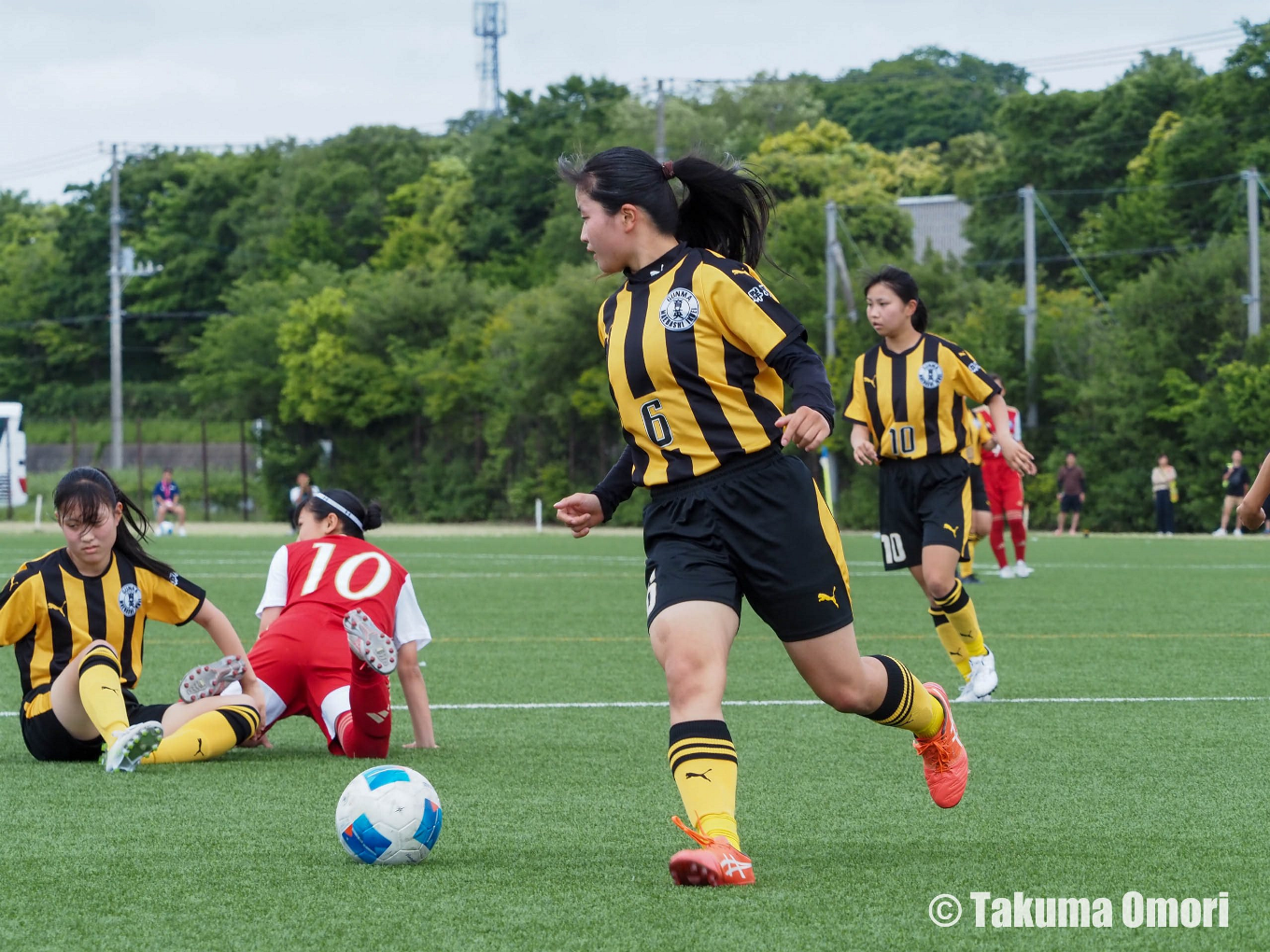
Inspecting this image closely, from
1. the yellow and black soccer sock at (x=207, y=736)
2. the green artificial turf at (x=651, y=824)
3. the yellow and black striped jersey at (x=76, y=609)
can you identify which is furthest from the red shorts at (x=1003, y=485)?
the yellow and black striped jersey at (x=76, y=609)

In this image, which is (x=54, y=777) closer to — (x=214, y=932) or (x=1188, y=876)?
(x=214, y=932)

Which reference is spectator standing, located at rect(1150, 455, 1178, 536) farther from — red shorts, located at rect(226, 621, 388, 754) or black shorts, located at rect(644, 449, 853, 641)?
black shorts, located at rect(644, 449, 853, 641)

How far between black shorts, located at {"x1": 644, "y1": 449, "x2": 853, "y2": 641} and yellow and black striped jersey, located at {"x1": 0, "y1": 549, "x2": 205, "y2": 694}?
2755mm

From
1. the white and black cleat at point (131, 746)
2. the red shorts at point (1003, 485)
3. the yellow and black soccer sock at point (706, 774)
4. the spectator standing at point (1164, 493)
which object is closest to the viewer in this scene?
the yellow and black soccer sock at point (706, 774)

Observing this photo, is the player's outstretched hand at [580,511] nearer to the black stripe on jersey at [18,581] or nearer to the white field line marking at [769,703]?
the black stripe on jersey at [18,581]

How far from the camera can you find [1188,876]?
420 cm

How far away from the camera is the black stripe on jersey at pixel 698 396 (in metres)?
4.42

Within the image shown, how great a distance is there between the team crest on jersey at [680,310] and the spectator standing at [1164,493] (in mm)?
28814

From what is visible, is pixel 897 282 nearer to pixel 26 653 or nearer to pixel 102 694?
pixel 102 694

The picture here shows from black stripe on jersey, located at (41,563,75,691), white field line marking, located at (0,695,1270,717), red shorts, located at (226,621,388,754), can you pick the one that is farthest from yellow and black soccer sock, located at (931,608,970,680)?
black stripe on jersey, located at (41,563,75,691)

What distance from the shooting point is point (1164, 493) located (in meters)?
32.0

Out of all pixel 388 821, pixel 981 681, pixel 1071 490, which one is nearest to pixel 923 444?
pixel 981 681

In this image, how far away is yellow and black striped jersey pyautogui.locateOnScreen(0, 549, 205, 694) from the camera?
6.29 metres

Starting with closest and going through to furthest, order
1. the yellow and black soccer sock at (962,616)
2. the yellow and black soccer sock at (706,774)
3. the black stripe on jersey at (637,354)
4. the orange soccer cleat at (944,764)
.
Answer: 1. the yellow and black soccer sock at (706,774)
2. the black stripe on jersey at (637,354)
3. the orange soccer cleat at (944,764)
4. the yellow and black soccer sock at (962,616)
